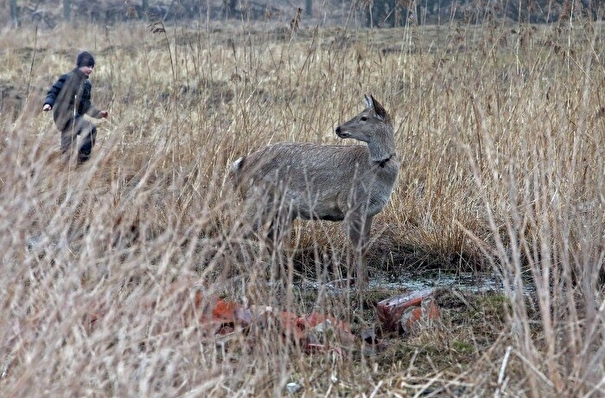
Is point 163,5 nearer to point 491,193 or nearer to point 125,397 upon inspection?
point 491,193

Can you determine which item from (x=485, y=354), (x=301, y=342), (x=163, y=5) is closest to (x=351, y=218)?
(x=301, y=342)

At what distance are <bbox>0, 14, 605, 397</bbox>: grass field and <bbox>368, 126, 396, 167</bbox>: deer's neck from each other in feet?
1.83

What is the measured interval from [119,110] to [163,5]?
2621cm

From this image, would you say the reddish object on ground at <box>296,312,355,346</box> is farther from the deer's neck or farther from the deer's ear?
the deer's ear

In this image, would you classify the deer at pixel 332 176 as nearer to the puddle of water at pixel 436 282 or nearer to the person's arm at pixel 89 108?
the puddle of water at pixel 436 282

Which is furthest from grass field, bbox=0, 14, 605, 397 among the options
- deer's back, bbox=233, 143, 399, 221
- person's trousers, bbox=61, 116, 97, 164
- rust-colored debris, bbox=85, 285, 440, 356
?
deer's back, bbox=233, 143, 399, 221

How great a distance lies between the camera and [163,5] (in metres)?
37.1

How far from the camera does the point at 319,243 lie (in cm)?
795

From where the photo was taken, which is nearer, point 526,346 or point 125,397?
Answer: point 125,397

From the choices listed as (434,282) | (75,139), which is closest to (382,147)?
(434,282)

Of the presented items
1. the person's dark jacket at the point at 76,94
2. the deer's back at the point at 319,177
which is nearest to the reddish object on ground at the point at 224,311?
the deer's back at the point at 319,177

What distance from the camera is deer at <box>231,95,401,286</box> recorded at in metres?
7.52

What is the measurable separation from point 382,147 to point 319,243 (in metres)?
0.79

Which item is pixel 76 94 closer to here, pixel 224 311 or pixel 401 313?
pixel 401 313
